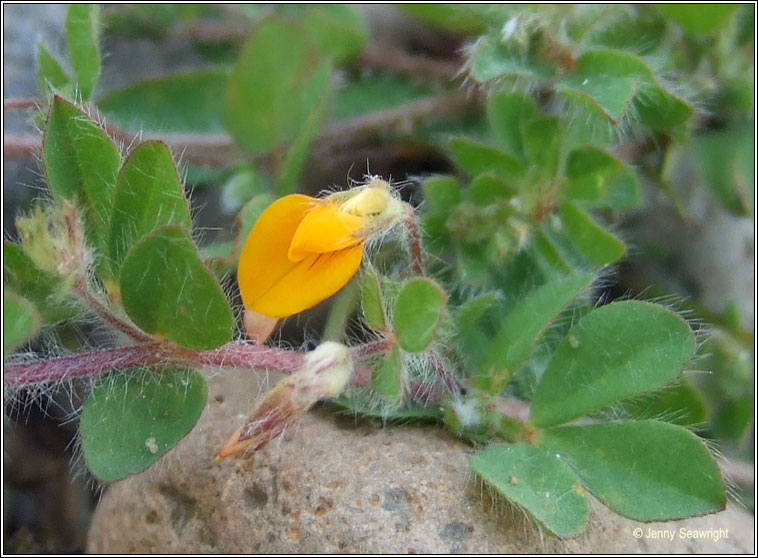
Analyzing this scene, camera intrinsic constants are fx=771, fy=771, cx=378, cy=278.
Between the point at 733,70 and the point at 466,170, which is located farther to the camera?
the point at 733,70

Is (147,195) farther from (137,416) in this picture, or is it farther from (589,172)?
(589,172)

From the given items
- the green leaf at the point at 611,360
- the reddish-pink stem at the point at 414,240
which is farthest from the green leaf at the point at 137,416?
the green leaf at the point at 611,360

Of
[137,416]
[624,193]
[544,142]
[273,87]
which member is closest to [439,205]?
[544,142]

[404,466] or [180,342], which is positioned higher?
[180,342]

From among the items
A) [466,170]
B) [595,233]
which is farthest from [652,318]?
[466,170]

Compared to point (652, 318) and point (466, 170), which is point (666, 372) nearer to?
point (652, 318)

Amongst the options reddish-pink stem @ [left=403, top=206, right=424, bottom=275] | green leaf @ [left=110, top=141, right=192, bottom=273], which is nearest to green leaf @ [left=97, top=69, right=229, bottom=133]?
green leaf @ [left=110, top=141, right=192, bottom=273]

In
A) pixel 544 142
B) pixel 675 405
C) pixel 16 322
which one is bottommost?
pixel 675 405
